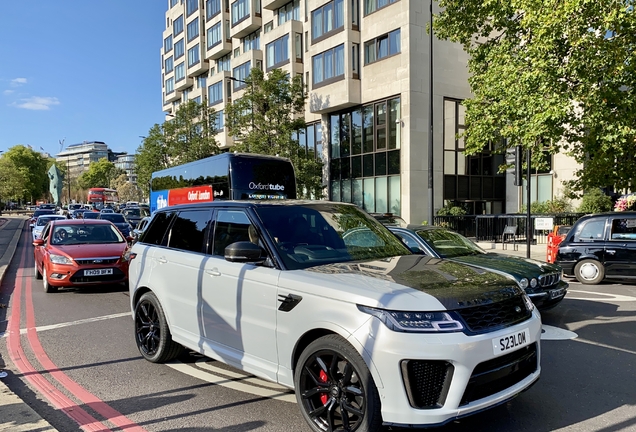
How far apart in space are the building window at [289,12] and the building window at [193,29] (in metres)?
18.1

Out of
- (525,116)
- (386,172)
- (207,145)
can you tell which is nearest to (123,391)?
(525,116)

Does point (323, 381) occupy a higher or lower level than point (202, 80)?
lower

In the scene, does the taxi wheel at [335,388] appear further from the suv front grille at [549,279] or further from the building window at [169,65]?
the building window at [169,65]

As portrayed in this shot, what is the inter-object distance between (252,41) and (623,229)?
125 feet

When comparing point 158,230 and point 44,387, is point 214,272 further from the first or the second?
point 44,387

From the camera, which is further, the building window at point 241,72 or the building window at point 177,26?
the building window at point 177,26

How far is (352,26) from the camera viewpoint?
2792 cm

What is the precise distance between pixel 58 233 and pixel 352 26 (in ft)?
71.0

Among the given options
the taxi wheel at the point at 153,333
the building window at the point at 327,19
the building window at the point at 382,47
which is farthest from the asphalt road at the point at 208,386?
the building window at the point at 327,19

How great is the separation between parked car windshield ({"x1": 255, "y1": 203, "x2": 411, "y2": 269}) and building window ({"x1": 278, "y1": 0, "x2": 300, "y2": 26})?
3436cm

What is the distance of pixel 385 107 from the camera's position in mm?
27156

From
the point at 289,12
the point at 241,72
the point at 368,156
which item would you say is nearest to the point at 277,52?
the point at 289,12

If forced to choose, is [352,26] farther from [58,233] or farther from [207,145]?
[58,233]

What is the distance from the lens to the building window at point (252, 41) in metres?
41.8
